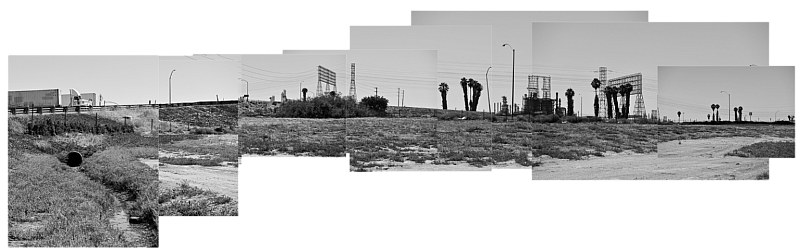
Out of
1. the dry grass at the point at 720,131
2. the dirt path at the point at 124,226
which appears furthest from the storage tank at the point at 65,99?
the dry grass at the point at 720,131

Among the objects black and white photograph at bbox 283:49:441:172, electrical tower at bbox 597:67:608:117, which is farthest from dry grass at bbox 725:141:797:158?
black and white photograph at bbox 283:49:441:172

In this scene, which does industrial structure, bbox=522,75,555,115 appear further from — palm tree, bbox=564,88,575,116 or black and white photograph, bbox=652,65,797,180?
black and white photograph, bbox=652,65,797,180

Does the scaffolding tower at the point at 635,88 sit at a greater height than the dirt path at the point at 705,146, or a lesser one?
greater

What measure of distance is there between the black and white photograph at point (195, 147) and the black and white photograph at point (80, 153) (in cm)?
24

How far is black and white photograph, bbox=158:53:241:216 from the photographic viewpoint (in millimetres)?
16828

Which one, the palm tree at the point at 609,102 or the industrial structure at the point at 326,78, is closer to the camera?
the industrial structure at the point at 326,78

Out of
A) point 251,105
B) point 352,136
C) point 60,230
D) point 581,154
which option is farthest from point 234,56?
point 581,154

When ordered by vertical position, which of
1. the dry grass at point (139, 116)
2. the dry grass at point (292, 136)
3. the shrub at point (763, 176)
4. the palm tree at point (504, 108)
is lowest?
the shrub at point (763, 176)

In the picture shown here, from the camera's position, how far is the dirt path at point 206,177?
1686 cm

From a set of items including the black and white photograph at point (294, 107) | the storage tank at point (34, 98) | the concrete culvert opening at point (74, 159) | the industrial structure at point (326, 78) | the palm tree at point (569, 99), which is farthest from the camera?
the palm tree at point (569, 99)

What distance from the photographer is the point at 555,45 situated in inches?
781

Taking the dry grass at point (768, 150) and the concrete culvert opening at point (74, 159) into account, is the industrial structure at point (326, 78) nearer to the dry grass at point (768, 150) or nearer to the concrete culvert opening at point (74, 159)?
the concrete culvert opening at point (74, 159)

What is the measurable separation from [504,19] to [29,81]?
11.0m

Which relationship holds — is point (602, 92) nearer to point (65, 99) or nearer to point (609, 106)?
point (609, 106)
